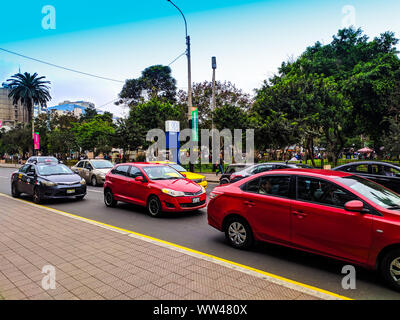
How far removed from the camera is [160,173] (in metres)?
8.96

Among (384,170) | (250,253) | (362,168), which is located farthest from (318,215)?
(384,170)

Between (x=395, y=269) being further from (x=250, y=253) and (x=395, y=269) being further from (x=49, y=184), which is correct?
(x=49, y=184)

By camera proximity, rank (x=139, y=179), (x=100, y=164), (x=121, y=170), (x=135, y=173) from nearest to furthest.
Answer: (x=139, y=179) < (x=135, y=173) < (x=121, y=170) < (x=100, y=164)

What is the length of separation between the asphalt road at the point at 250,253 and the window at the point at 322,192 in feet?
3.42

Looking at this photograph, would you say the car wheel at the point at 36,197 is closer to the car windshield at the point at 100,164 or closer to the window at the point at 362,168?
the car windshield at the point at 100,164

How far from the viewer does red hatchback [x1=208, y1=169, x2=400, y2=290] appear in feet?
12.3

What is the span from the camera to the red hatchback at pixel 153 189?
7.89m

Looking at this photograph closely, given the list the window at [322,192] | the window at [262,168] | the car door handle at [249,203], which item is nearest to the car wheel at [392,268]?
the window at [322,192]

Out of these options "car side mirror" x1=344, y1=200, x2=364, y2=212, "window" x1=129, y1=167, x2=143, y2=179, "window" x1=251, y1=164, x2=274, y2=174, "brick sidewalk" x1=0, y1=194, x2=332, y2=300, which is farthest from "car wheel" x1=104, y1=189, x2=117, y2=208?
"car side mirror" x1=344, y1=200, x2=364, y2=212

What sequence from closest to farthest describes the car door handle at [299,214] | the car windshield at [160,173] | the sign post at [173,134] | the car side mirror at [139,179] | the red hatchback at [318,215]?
the red hatchback at [318,215], the car door handle at [299,214], the car side mirror at [139,179], the car windshield at [160,173], the sign post at [173,134]

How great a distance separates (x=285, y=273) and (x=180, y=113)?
93.8 feet

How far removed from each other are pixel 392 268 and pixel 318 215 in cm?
109

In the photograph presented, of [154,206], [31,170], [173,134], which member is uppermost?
[173,134]

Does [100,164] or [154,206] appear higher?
[100,164]
